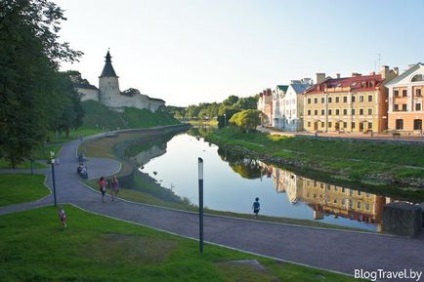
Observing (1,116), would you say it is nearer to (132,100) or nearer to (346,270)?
(346,270)

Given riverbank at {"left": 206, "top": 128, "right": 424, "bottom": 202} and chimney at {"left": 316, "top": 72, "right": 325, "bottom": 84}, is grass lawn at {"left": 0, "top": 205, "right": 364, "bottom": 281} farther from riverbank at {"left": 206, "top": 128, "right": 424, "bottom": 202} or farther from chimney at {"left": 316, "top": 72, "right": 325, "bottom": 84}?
chimney at {"left": 316, "top": 72, "right": 325, "bottom": 84}

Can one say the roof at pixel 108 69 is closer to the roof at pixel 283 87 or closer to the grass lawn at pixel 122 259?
the roof at pixel 283 87

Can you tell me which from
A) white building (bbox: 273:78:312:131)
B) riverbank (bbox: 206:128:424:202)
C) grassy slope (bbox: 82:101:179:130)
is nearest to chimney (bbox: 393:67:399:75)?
white building (bbox: 273:78:312:131)

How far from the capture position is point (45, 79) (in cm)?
1967

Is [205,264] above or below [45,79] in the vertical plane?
below

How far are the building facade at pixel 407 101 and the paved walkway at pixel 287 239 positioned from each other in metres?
48.1

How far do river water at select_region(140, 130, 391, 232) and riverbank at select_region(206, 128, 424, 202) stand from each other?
2484mm

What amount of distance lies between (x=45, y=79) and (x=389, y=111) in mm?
57907

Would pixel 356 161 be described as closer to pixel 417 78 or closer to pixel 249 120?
pixel 417 78

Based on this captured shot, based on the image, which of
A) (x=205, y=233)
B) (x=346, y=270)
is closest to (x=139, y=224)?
(x=205, y=233)

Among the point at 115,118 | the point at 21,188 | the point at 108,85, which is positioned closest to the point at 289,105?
the point at 115,118

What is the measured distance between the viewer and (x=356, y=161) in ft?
155

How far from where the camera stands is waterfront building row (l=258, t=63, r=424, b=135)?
60.8 m

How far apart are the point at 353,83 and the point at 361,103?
5.34m
